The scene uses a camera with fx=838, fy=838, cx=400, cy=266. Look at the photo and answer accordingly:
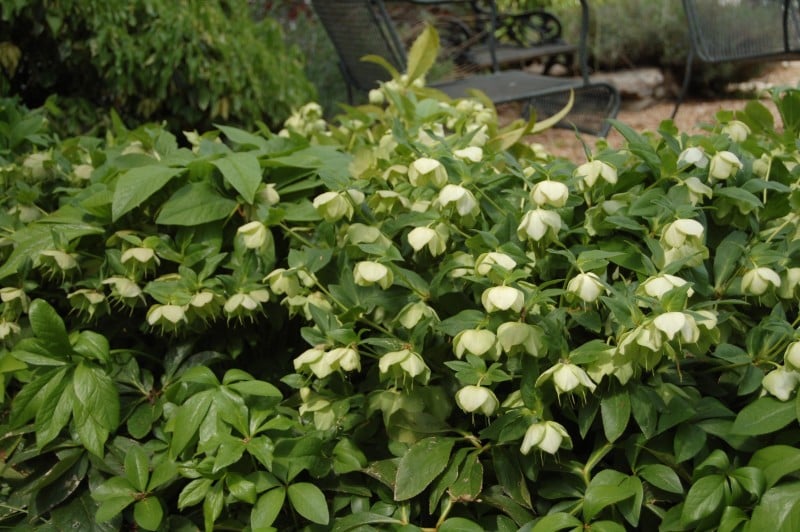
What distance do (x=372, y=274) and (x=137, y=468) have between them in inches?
18.0

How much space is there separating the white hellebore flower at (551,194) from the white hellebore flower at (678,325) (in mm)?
233

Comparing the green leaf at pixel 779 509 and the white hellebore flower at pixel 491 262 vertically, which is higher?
the white hellebore flower at pixel 491 262

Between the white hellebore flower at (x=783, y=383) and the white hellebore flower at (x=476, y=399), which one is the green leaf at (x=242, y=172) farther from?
the white hellebore flower at (x=783, y=383)

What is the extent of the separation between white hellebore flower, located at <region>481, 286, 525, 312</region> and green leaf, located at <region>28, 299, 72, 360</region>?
66 centimetres

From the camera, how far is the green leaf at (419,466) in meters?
1.12

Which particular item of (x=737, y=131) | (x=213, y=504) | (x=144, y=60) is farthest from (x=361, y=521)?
(x=144, y=60)

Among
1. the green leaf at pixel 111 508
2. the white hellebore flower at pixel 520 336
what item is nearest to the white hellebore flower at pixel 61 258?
the green leaf at pixel 111 508

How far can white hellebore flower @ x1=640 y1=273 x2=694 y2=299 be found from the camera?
39.3 inches

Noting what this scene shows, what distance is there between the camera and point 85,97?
10.1 feet

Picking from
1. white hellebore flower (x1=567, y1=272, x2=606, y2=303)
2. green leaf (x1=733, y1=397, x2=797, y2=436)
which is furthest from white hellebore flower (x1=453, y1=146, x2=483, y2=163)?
green leaf (x1=733, y1=397, x2=797, y2=436)

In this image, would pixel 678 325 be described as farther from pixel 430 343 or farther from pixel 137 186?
pixel 137 186

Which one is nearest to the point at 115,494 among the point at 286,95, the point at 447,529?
the point at 447,529

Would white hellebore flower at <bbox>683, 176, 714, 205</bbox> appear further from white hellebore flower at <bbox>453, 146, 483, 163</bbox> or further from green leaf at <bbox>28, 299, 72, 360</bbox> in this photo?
green leaf at <bbox>28, 299, 72, 360</bbox>

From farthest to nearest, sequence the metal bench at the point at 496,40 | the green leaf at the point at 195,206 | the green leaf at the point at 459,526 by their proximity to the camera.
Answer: the metal bench at the point at 496,40 < the green leaf at the point at 195,206 < the green leaf at the point at 459,526
